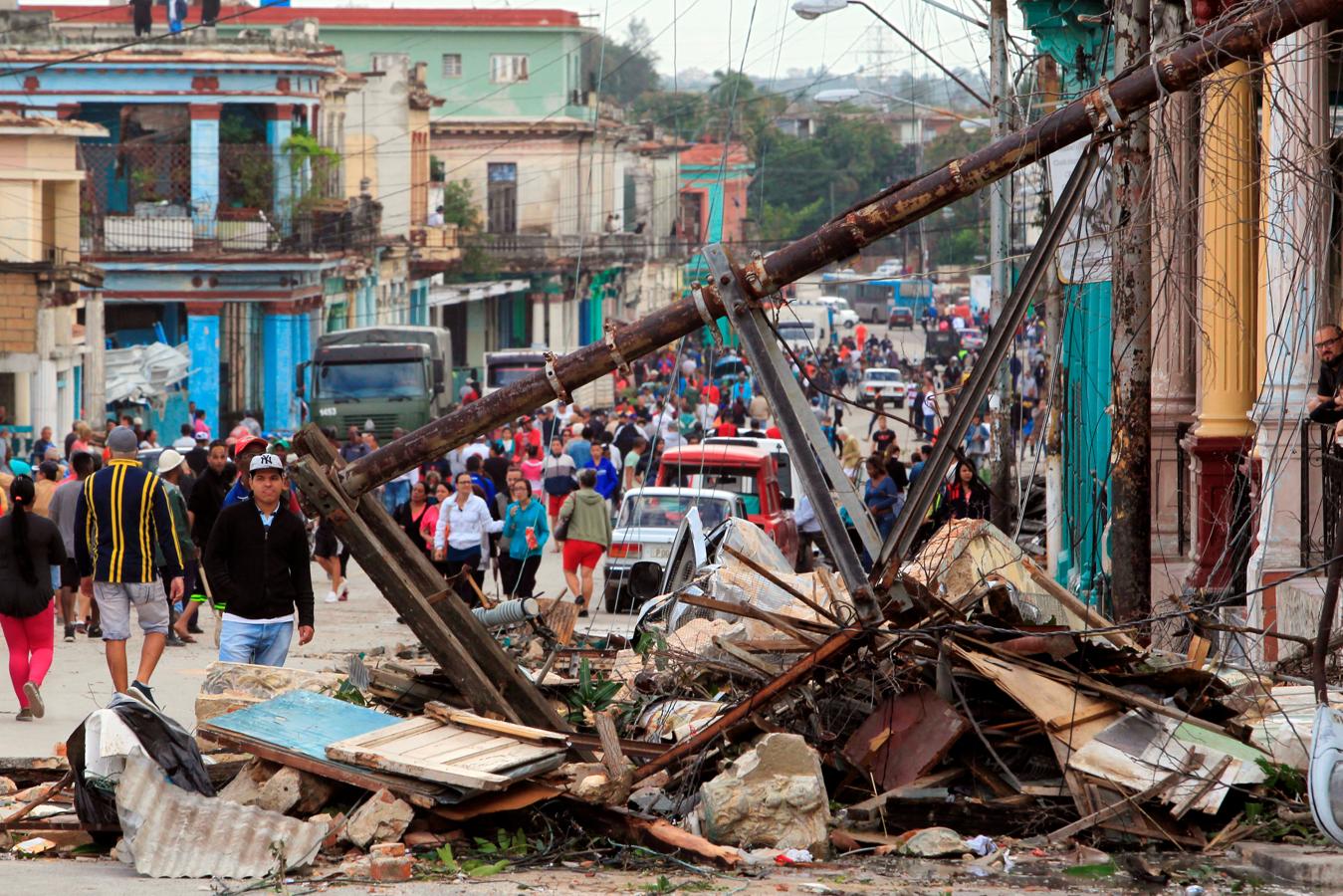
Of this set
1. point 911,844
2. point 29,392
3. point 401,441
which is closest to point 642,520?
point 401,441

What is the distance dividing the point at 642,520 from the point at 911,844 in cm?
1214

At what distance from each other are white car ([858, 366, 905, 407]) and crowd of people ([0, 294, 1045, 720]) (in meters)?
27.0

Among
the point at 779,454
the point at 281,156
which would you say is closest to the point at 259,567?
the point at 779,454

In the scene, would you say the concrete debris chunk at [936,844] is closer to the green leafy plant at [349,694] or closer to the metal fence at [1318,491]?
the green leafy plant at [349,694]

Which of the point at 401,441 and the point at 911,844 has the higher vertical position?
the point at 401,441

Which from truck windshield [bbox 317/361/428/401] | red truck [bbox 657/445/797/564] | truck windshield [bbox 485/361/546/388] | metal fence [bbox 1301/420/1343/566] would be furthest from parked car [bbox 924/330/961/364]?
metal fence [bbox 1301/420/1343/566]

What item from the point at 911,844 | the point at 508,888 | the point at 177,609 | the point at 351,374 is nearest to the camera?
the point at 508,888

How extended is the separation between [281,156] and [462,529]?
31885 millimetres

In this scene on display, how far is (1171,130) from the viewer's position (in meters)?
11.0

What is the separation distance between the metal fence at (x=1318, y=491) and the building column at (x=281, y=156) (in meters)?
38.0

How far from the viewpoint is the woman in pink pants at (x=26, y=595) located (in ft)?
37.7

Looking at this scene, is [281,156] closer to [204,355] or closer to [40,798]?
[204,355]

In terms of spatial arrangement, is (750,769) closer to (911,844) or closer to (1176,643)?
(911,844)

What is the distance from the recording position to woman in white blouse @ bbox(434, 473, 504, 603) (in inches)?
669
